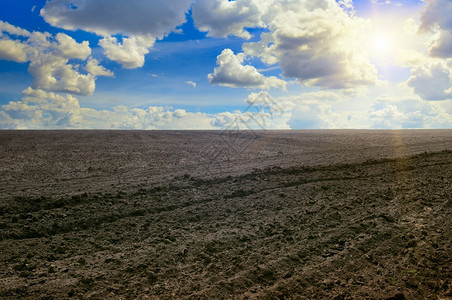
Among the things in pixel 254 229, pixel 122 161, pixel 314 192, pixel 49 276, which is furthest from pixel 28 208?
pixel 122 161

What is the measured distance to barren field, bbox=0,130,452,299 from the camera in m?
4.23

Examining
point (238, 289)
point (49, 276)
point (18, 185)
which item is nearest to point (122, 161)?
point (18, 185)

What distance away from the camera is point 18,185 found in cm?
993

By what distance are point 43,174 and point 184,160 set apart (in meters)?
6.31

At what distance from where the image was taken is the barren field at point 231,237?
13.9 feet

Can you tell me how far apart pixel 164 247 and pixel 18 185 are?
23.8 feet

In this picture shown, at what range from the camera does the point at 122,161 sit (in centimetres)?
1544

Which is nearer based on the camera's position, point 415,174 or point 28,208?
point 28,208

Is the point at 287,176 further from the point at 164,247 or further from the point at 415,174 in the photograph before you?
the point at 164,247

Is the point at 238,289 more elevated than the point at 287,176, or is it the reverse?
the point at 287,176

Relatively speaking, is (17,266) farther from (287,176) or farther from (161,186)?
(287,176)

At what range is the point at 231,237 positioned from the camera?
18.6ft

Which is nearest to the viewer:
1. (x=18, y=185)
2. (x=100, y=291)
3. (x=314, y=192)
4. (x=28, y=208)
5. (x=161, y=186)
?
(x=100, y=291)

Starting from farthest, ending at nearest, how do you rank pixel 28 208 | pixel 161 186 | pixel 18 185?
1. pixel 18 185
2. pixel 161 186
3. pixel 28 208
